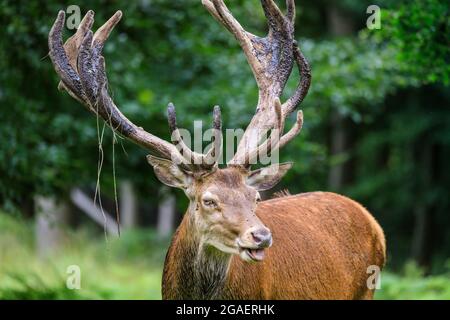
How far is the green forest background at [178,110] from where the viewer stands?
34.4ft

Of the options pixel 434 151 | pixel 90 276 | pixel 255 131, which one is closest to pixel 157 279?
pixel 90 276

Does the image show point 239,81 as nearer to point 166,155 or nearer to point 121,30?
point 121,30

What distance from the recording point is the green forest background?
34.4ft

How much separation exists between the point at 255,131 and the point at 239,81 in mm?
7322

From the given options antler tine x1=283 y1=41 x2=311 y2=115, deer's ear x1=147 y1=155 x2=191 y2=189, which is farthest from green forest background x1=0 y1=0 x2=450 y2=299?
antler tine x1=283 y1=41 x2=311 y2=115

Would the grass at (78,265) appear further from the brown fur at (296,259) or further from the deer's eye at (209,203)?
the deer's eye at (209,203)

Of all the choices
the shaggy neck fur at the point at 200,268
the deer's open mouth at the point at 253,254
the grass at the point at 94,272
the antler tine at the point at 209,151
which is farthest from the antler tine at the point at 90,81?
the grass at the point at 94,272

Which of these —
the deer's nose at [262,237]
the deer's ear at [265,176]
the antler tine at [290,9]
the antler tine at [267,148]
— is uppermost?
the antler tine at [290,9]

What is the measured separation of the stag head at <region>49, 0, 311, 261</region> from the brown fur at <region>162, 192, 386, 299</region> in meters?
0.27

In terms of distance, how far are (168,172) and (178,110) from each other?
6.61 meters

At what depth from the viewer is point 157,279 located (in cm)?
1527

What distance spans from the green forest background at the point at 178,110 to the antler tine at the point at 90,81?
42 cm

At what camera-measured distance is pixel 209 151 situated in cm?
672

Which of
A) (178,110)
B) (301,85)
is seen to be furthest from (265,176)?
(178,110)
